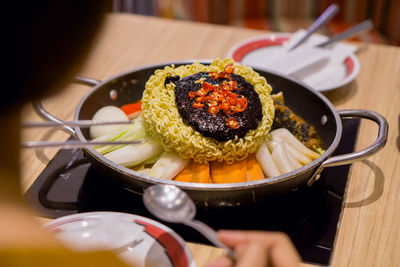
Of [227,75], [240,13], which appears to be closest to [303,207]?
[227,75]

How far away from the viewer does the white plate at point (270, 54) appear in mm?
1852

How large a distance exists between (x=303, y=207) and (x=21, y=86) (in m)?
0.93

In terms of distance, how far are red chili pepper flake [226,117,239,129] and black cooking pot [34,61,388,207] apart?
21 centimetres

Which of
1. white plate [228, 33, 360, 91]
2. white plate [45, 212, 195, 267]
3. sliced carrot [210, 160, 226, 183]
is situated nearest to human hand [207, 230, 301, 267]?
white plate [45, 212, 195, 267]

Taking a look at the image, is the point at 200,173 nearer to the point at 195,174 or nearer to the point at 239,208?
the point at 195,174

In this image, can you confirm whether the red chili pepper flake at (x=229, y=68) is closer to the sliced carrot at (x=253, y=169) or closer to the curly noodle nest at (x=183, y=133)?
the curly noodle nest at (x=183, y=133)

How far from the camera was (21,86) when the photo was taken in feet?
1.81

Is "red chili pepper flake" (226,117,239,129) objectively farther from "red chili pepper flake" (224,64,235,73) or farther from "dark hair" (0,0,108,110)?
"dark hair" (0,0,108,110)

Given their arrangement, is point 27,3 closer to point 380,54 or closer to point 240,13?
Result: point 380,54

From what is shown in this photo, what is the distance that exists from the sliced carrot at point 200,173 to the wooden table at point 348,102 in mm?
188

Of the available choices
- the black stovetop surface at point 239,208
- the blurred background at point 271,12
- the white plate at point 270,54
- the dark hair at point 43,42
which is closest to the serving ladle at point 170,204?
the black stovetop surface at point 239,208

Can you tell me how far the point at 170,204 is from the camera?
0.94m

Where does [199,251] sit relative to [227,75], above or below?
below

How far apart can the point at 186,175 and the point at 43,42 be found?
0.77 meters
